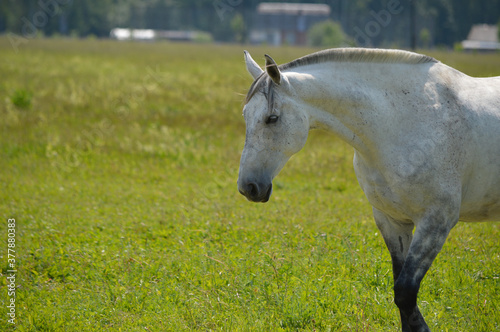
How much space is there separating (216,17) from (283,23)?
1231 centimetres

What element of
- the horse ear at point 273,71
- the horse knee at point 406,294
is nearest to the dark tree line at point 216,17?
the horse knee at point 406,294

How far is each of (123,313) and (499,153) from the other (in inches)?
122

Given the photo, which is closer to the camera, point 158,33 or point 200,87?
point 200,87

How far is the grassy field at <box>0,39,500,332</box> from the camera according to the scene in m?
4.23

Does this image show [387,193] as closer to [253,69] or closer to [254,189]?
[254,189]

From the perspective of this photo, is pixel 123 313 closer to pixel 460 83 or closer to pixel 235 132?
pixel 460 83

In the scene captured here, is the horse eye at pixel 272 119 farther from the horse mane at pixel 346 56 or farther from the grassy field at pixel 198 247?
the grassy field at pixel 198 247

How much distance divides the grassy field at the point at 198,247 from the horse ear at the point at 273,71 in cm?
93

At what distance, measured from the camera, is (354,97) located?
3486 mm

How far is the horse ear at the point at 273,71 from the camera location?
310 centimetres

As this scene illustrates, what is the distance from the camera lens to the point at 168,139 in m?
11.7

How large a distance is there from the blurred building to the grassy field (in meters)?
86.4

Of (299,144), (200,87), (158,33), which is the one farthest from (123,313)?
(158,33)

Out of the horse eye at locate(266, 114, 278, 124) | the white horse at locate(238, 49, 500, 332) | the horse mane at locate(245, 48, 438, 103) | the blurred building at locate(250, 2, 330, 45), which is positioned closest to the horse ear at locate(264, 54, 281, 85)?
the white horse at locate(238, 49, 500, 332)
